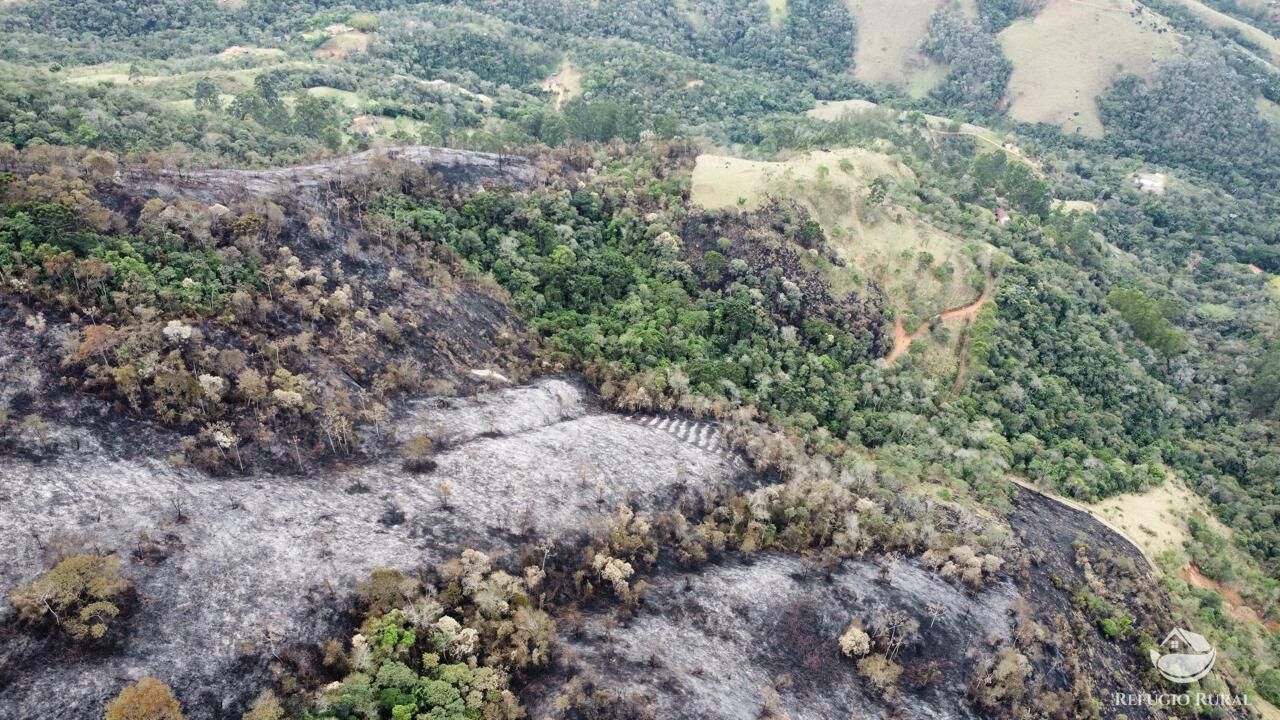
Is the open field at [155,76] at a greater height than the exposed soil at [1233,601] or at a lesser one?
greater

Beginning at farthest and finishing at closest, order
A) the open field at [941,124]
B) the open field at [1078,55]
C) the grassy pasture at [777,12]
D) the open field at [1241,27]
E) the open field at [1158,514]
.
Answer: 1. the grassy pasture at [777,12]
2. the open field at [1241,27]
3. the open field at [1078,55]
4. the open field at [941,124]
5. the open field at [1158,514]

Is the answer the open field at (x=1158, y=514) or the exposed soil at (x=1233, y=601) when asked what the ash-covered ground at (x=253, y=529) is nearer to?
the open field at (x=1158, y=514)

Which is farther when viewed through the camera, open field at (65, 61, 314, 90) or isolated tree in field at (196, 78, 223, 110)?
open field at (65, 61, 314, 90)

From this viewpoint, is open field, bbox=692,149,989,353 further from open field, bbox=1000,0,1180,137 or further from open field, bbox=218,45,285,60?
open field, bbox=1000,0,1180,137

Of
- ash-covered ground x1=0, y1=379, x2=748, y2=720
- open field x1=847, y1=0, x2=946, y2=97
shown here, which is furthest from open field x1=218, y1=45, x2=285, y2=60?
open field x1=847, y1=0, x2=946, y2=97

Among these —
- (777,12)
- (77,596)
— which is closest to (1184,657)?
(77,596)

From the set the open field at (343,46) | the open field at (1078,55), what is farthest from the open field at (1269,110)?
the open field at (343,46)

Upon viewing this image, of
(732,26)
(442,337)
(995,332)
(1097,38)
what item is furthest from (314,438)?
(1097,38)
